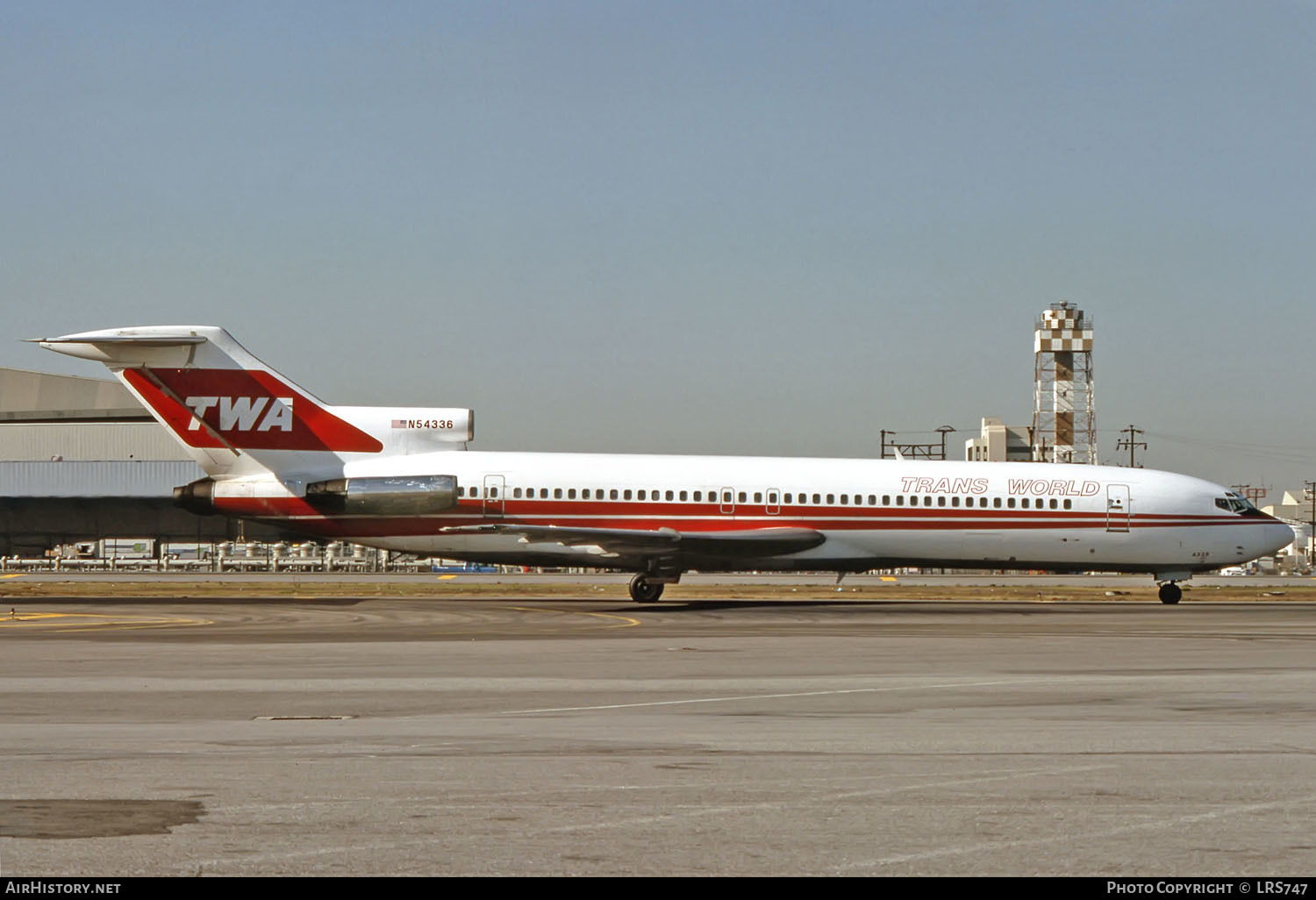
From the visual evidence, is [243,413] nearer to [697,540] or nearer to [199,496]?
[199,496]

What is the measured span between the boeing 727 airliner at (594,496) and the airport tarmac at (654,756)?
37.0ft

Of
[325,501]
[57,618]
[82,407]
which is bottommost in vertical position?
[57,618]

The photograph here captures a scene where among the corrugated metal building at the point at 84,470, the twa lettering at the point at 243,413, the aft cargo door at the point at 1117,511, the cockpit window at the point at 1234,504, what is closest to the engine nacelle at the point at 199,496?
the twa lettering at the point at 243,413

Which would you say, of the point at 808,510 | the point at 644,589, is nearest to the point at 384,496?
the point at 644,589

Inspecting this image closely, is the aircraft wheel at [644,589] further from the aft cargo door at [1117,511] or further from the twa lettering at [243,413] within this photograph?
the aft cargo door at [1117,511]

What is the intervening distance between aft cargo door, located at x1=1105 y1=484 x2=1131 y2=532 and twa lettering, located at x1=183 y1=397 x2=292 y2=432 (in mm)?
20692

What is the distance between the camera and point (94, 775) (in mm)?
9453

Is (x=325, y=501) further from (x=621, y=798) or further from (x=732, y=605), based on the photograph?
(x=621, y=798)

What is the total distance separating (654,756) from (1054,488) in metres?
26.3

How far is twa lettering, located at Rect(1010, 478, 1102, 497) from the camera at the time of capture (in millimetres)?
34497

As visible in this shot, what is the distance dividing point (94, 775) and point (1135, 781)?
715cm

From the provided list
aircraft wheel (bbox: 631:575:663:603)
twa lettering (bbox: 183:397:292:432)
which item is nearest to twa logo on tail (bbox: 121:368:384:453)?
twa lettering (bbox: 183:397:292:432)

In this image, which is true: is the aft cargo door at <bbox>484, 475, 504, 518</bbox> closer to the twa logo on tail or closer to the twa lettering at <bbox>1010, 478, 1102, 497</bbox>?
the twa logo on tail
